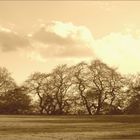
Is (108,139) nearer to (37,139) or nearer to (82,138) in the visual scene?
(82,138)

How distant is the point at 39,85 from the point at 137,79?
60.0 feet

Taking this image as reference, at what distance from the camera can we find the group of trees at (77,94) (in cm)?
6962

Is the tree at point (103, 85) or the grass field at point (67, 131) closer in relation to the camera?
the grass field at point (67, 131)

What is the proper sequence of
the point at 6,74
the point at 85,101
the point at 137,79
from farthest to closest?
the point at 6,74 < the point at 137,79 < the point at 85,101

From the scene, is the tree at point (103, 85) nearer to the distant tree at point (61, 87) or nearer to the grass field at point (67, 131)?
the distant tree at point (61, 87)

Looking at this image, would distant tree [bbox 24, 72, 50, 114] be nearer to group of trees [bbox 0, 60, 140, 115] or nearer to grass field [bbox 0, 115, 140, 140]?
group of trees [bbox 0, 60, 140, 115]

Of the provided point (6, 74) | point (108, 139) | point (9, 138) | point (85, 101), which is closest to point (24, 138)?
point (9, 138)

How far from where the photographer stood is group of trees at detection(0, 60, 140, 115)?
69625 millimetres

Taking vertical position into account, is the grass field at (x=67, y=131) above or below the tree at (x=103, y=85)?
below

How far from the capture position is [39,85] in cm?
7600

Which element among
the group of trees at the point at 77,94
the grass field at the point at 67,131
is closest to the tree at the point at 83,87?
the group of trees at the point at 77,94

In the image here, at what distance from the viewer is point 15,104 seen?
74.5 metres

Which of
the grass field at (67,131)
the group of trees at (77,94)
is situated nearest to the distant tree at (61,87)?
the group of trees at (77,94)

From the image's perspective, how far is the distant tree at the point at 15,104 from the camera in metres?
73.9
